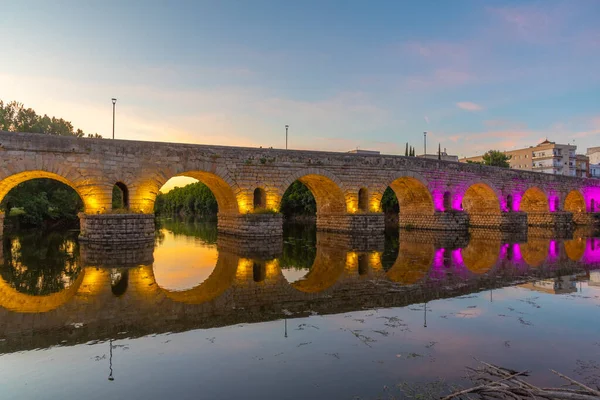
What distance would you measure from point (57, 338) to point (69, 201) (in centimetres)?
2973

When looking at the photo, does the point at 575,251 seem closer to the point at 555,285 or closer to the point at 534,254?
the point at 534,254

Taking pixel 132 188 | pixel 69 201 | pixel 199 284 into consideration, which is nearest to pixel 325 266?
pixel 199 284

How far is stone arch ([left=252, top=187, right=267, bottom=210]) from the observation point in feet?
77.7

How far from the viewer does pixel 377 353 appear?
238 inches

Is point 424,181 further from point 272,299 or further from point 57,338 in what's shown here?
point 57,338

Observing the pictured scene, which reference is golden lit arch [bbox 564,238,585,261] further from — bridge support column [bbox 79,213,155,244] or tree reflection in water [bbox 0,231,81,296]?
bridge support column [bbox 79,213,155,244]

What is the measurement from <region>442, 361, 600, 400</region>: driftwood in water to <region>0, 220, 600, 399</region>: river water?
11.9 inches

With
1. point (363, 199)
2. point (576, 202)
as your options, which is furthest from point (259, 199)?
point (576, 202)

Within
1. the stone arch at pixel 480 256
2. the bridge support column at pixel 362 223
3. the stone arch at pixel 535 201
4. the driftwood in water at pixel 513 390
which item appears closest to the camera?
the driftwood in water at pixel 513 390

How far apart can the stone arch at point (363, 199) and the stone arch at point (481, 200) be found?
1076cm

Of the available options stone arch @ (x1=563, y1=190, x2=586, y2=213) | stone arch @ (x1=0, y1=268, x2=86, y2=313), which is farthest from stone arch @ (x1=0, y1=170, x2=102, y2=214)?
stone arch @ (x1=563, y1=190, x2=586, y2=213)

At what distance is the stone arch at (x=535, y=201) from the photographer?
38219mm

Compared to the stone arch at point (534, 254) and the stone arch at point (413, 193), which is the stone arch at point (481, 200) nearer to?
the stone arch at point (413, 193)

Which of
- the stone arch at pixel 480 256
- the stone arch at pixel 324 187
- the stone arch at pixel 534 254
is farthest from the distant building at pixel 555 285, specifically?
the stone arch at pixel 324 187
